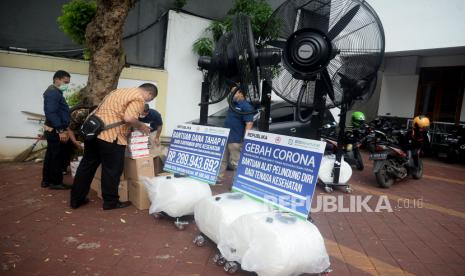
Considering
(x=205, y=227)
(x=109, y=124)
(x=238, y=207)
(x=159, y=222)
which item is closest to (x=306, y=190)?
(x=238, y=207)

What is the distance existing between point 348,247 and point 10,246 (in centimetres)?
335

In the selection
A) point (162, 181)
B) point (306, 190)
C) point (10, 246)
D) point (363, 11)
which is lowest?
point (10, 246)

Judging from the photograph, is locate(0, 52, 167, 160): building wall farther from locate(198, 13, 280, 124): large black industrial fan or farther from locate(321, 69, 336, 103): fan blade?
locate(321, 69, 336, 103): fan blade

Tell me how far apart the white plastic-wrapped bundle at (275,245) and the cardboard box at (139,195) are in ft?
5.65

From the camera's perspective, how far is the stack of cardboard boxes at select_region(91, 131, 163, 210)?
423cm

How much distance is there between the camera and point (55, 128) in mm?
4695

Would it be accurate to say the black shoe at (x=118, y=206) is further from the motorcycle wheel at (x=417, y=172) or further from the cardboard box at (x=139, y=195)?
the motorcycle wheel at (x=417, y=172)

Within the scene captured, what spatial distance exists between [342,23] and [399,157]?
4339 millimetres

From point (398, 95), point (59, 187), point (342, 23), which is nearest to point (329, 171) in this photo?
point (342, 23)

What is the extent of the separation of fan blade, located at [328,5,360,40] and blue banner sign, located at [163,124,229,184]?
5.14 ft

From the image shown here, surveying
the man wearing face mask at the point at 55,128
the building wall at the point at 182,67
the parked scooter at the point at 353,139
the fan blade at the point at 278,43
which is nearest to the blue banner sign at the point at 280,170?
the fan blade at the point at 278,43

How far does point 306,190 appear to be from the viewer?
2918 millimetres

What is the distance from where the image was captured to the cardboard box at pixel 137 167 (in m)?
4.23

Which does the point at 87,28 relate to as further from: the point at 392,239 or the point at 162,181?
the point at 392,239
